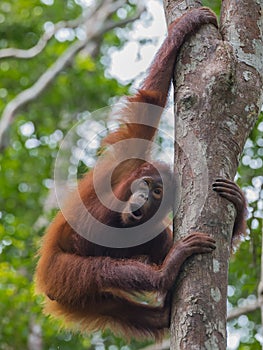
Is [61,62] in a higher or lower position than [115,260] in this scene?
higher

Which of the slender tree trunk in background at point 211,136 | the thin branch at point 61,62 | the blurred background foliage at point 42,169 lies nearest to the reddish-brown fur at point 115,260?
the slender tree trunk in background at point 211,136

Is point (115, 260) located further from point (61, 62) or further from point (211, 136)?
point (61, 62)

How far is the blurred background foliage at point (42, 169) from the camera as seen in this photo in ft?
24.8

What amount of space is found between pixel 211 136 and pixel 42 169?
30.6 feet

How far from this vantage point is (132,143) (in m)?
4.75

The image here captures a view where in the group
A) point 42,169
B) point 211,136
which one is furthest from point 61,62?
point 211,136

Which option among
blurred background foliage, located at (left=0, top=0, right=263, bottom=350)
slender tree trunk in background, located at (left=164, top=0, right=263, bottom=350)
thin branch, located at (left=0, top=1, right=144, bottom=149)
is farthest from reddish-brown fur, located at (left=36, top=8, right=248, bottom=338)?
thin branch, located at (left=0, top=1, right=144, bottom=149)

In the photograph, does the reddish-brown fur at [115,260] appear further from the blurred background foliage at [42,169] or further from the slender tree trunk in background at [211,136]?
the blurred background foliage at [42,169]

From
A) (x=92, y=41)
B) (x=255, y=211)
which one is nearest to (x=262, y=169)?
(x=255, y=211)

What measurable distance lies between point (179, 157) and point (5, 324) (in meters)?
5.83

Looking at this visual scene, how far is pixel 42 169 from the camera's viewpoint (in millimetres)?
12555

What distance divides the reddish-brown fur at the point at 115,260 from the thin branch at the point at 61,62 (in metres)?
5.12

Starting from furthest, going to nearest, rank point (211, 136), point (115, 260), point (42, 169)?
point (42, 169) < point (115, 260) < point (211, 136)

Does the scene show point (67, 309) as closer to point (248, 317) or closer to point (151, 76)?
point (151, 76)
